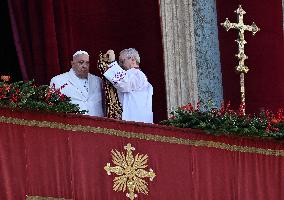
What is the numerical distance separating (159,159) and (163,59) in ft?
9.33

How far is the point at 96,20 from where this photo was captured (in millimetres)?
10672

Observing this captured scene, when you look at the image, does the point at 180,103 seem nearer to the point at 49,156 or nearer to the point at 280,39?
the point at 280,39

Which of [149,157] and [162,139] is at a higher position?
[162,139]

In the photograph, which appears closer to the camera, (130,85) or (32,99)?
(32,99)

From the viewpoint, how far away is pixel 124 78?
8906 millimetres

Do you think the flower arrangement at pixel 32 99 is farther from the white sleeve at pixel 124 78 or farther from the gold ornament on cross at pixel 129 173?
the white sleeve at pixel 124 78

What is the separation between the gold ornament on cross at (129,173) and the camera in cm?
803

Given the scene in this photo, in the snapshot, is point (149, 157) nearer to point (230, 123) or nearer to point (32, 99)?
point (230, 123)

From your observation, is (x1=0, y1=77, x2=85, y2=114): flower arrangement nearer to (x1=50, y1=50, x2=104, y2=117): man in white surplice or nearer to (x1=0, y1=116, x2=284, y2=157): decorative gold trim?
(x1=0, y1=116, x2=284, y2=157): decorative gold trim

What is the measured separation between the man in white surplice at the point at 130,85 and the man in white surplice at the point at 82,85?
0.29m

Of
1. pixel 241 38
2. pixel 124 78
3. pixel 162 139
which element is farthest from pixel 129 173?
pixel 241 38

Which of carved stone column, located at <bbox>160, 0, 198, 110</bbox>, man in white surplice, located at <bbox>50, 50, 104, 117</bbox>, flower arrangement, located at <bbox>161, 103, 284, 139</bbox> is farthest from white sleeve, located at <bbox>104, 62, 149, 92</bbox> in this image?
carved stone column, located at <bbox>160, 0, 198, 110</bbox>

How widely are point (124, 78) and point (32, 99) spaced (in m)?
1.25

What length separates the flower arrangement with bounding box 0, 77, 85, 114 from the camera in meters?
7.89
